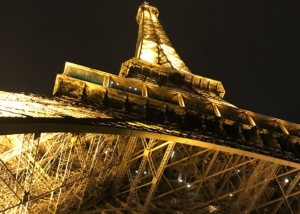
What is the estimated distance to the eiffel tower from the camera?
12.1 meters

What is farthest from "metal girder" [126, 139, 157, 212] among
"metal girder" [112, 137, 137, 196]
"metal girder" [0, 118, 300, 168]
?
"metal girder" [0, 118, 300, 168]

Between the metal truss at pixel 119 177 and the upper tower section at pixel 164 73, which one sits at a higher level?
the upper tower section at pixel 164 73

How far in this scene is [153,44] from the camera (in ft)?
154

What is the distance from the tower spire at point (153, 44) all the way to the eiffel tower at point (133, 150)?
18569mm

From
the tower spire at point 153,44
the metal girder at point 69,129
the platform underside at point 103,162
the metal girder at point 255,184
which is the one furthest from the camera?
the tower spire at point 153,44

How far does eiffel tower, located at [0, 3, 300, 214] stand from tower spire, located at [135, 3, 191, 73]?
731 inches

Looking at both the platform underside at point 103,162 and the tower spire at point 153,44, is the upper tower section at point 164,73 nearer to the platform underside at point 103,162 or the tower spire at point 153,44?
the tower spire at point 153,44

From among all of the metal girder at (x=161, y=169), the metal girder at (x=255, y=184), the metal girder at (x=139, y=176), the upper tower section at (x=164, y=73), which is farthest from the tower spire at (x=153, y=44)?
the metal girder at (x=161, y=169)

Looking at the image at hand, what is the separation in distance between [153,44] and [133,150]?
3188cm

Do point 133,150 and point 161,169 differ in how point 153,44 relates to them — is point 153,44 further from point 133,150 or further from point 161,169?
point 161,169

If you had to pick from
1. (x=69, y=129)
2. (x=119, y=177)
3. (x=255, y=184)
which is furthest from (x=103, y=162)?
(x=255, y=184)

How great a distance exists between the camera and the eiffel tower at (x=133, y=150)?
39.8 ft

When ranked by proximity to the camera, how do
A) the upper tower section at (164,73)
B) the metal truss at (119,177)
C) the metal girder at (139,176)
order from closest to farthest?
the metal truss at (119,177), the metal girder at (139,176), the upper tower section at (164,73)

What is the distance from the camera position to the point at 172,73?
3278cm
